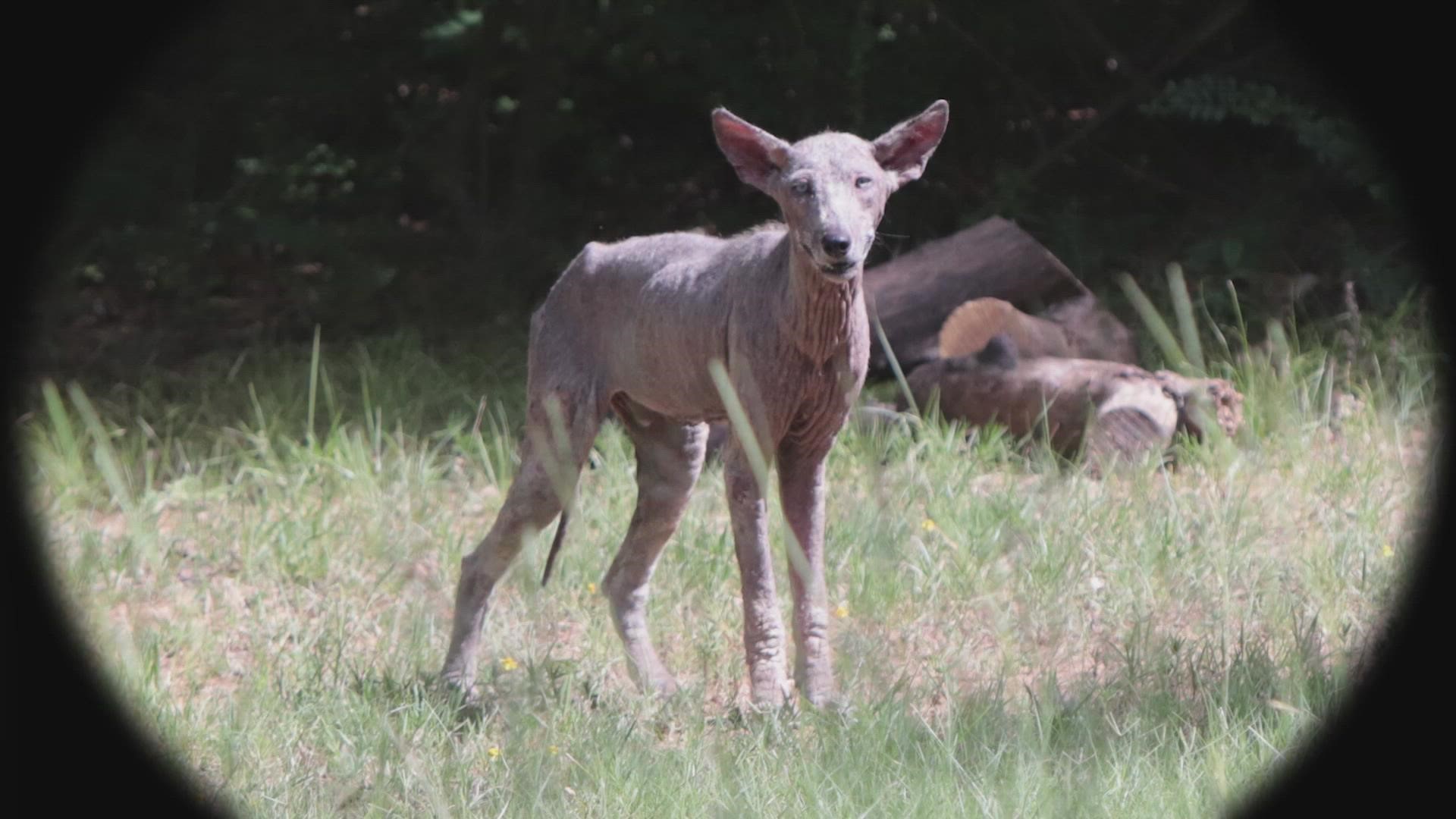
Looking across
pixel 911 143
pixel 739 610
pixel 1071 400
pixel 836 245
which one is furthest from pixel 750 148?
pixel 1071 400

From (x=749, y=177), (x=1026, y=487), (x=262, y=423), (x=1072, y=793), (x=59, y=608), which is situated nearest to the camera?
(x=1072, y=793)

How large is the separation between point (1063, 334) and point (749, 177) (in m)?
3.80

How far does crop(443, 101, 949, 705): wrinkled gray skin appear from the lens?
422cm

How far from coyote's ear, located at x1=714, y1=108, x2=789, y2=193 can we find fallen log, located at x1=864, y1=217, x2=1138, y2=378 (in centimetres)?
349

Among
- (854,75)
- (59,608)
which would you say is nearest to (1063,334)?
(854,75)

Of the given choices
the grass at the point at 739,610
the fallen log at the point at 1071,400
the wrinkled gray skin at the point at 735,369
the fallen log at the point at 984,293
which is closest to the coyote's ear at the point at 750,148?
the wrinkled gray skin at the point at 735,369

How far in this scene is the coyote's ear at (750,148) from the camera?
169 inches

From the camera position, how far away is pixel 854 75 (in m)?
9.18

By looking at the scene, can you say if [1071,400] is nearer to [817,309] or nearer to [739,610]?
[739,610]

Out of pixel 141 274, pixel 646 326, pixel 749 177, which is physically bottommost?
pixel 141 274

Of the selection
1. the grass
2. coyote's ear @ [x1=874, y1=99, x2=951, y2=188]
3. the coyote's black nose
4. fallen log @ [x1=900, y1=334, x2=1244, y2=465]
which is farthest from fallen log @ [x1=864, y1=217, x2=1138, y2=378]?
the coyote's black nose

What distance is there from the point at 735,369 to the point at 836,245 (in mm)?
620

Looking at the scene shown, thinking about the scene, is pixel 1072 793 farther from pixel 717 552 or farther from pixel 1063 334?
pixel 1063 334

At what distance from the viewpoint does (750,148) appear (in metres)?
4.37
